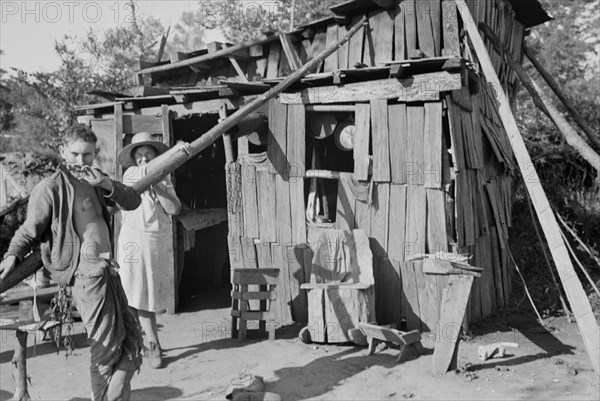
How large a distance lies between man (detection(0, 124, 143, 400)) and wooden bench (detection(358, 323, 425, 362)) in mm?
3117

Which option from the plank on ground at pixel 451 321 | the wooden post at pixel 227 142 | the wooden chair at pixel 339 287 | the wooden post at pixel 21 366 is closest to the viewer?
the wooden post at pixel 21 366

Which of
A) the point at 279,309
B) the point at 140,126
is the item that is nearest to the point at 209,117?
the point at 140,126

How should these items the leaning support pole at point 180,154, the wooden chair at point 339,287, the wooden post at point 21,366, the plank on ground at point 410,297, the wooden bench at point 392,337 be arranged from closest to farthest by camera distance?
the leaning support pole at point 180,154 < the wooden post at point 21,366 < the wooden bench at point 392,337 < the wooden chair at point 339,287 < the plank on ground at point 410,297

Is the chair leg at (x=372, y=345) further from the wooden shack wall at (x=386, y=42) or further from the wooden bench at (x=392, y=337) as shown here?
the wooden shack wall at (x=386, y=42)

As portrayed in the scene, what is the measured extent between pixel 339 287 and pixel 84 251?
3.53 meters

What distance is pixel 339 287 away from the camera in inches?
280

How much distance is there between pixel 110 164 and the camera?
9625mm

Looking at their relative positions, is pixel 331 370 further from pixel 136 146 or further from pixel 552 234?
pixel 136 146

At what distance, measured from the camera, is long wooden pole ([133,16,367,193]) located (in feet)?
16.5

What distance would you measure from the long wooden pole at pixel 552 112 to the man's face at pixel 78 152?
6008 millimetres

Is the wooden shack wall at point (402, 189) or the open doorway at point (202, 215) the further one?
the open doorway at point (202, 215)

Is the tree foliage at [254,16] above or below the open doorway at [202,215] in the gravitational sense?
above

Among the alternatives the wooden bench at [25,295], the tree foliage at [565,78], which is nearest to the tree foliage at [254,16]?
the tree foliage at [565,78]

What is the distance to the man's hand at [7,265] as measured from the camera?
3.98m
